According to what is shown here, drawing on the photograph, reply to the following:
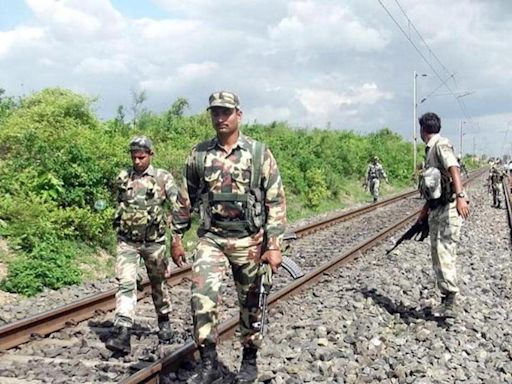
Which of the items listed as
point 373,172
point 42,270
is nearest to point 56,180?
point 42,270

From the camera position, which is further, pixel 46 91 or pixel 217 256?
pixel 46 91

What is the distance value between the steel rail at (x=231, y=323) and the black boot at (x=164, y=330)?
477mm

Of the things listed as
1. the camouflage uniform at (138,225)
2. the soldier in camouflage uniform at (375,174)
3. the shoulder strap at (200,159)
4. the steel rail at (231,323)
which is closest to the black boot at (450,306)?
the steel rail at (231,323)

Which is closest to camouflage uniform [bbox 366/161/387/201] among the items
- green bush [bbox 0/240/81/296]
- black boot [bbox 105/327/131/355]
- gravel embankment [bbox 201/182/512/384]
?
gravel embankment [bbox 201/182/512/384]

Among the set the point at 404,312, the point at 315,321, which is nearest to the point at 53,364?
the point at 315,321

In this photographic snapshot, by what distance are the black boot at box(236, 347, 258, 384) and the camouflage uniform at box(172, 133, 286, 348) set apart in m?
0.42

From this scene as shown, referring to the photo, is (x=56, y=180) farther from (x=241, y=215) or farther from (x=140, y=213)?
(x=241, y=215)

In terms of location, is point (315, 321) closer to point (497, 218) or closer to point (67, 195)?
point (67, 195)

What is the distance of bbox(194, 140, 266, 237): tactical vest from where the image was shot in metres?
4.68

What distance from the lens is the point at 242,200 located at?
467 centimetres

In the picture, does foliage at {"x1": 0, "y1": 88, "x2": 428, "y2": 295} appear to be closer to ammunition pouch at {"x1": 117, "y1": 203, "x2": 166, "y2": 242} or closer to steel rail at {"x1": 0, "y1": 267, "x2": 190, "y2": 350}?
steel rail at {"x1": 0, "y1": 267, "x2": 190, "y2": 350}

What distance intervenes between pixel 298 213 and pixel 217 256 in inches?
709

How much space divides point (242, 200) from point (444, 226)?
3.13m

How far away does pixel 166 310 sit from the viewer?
614 cm
